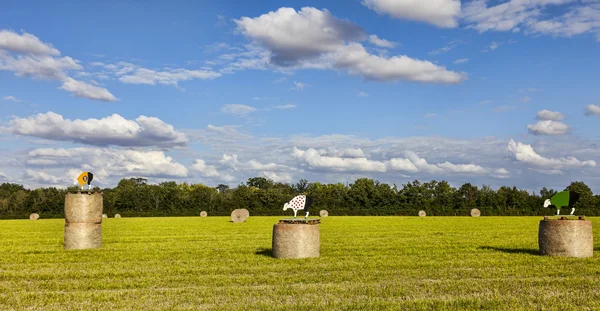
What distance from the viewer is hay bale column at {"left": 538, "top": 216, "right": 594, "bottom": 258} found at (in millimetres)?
15651

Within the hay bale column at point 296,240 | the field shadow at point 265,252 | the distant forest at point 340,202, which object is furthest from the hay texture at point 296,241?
the distant forest at point 340,202

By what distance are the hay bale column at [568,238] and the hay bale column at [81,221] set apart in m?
14.5

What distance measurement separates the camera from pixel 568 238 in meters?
15.7

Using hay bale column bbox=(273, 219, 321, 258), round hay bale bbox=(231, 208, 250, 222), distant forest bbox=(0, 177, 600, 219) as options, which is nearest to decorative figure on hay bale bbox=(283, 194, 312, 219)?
hay bale column bbox=(273, 219, 321, 258)

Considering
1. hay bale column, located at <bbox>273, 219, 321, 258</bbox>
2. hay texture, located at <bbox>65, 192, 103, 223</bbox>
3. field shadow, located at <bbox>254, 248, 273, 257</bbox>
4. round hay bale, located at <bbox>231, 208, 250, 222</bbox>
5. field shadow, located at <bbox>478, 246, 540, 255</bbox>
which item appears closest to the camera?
hay bale column, located at <bbox>273, 219, 321, 258</bbox>

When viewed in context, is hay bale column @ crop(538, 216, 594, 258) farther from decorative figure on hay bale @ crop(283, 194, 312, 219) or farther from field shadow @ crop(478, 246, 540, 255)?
decorative figure on hay bale @ crop(283, 194, 312, 219)

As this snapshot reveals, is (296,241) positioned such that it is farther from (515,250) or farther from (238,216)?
(238,216)

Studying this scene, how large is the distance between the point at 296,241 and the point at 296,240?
0.03m

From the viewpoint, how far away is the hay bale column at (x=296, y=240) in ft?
50.4

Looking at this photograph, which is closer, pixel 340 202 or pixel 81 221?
pixel 81 221

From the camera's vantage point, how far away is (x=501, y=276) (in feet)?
39.7

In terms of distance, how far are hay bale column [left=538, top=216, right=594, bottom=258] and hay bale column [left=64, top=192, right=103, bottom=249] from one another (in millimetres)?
14524

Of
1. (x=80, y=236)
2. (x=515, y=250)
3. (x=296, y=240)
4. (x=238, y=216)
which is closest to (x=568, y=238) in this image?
(x=515, y=250)

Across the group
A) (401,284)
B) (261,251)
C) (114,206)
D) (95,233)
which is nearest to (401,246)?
(261,251)
